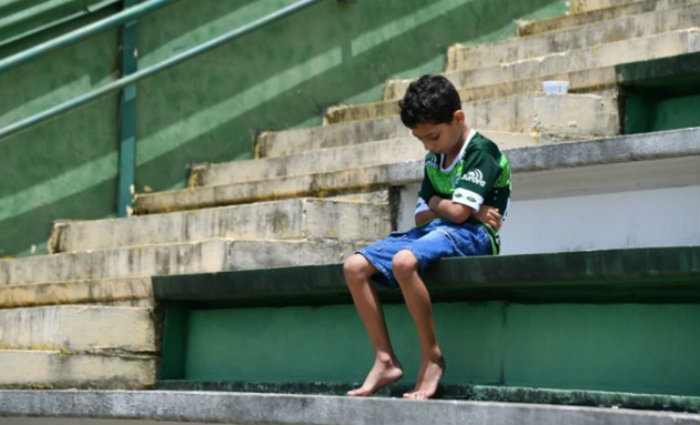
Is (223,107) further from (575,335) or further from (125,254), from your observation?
(575,335)

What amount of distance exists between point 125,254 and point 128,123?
1.62 meters

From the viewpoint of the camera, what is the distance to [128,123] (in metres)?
9.38

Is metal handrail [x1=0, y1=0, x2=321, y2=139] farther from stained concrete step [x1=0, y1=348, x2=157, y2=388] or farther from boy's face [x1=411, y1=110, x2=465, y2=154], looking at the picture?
boy's face [x1=411, y1=110, x2=465, y2=154]

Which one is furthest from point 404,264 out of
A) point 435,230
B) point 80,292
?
point 80,292

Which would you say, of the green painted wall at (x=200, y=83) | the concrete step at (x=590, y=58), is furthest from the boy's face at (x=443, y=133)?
the green painted wall at (x=200, y=83)

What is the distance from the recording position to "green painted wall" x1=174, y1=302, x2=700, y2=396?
5.59 meters

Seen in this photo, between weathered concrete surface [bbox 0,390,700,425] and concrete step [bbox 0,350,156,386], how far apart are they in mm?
165

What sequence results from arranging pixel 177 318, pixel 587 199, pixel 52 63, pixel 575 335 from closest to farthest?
pixel 575 335
pixel 587 199
pixel 177 318
pixel 52 63

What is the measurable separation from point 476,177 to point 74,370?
2.21 m

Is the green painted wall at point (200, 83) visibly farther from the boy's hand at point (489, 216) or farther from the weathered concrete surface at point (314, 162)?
the boy's hand at point (489, 216)

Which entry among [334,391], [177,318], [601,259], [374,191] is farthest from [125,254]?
[601,259]

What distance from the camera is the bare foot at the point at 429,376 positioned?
229 inches

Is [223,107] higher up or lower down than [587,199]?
higher up

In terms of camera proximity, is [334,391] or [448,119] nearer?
[448,119]
